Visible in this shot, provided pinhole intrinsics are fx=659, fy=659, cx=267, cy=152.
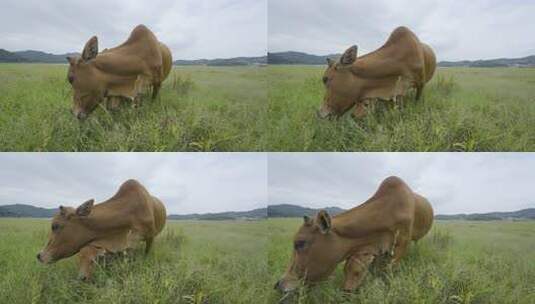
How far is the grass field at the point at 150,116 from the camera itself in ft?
7.89

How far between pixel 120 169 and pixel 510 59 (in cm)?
155

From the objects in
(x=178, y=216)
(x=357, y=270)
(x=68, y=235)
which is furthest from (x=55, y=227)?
(x=357, y=270)

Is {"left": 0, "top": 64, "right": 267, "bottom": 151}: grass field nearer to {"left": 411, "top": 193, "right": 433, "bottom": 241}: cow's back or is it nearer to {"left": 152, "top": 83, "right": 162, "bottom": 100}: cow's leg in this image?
{"left": 152, "top": 83, "right": 162, "bottom": 100}: cow's leg

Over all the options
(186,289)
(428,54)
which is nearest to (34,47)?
(186,289)

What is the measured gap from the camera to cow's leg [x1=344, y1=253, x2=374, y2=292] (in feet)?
7.45

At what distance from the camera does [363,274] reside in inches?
89.4

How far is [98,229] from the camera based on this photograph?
93.0 inches

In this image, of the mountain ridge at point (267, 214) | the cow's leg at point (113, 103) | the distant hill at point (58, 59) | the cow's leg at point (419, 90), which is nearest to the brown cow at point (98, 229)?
the mountain ridge at point (267, 214)

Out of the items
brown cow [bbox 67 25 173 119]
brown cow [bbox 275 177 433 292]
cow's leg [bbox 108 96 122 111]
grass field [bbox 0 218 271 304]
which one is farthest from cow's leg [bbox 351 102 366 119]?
cow's leg [bbox 108 96 122 111]

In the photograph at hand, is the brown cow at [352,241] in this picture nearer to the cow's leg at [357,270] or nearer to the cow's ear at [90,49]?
the cow's leg at [357,270]

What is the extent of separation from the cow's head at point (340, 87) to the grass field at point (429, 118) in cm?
4

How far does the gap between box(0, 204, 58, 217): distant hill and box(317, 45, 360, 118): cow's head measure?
A: 110 centimetres

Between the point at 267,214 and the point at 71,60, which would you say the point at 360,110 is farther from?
the point at 71,60

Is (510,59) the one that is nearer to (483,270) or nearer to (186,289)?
(483,270)
